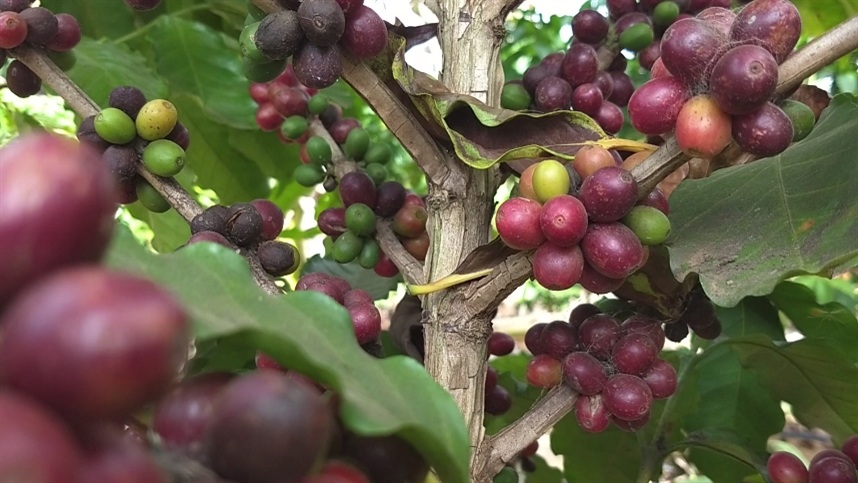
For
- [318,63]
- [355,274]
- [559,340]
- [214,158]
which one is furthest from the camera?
[214,158]

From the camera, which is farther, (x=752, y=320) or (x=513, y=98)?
(x=752, y=320)

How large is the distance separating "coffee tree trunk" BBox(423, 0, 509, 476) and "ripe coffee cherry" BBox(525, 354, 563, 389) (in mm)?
66

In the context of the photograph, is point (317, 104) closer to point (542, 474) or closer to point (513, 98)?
point (513, 98)

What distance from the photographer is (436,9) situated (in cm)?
70

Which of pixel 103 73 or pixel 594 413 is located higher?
pixel 103 73

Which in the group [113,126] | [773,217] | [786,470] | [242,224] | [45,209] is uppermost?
[45,209]

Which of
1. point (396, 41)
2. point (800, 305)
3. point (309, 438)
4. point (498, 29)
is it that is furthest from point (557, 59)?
point (309, 438)

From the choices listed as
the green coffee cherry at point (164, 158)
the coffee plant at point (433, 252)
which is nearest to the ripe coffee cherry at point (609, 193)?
the coffee plant at point (433, 252)

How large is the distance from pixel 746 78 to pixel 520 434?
0.34 m

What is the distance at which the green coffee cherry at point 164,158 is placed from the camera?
23.6 inches

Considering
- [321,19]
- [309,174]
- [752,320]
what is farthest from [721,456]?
[321,19]

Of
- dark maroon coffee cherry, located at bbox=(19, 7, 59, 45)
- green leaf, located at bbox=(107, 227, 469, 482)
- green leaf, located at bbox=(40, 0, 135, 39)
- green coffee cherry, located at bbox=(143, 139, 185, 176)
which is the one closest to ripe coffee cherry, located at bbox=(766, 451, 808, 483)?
green leaf, located at bbox=(107, 227, 469, 482)

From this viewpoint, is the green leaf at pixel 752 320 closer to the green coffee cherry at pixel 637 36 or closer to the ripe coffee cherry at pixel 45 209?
the green coffee cherry at pixel 637 36

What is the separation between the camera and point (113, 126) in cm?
60
